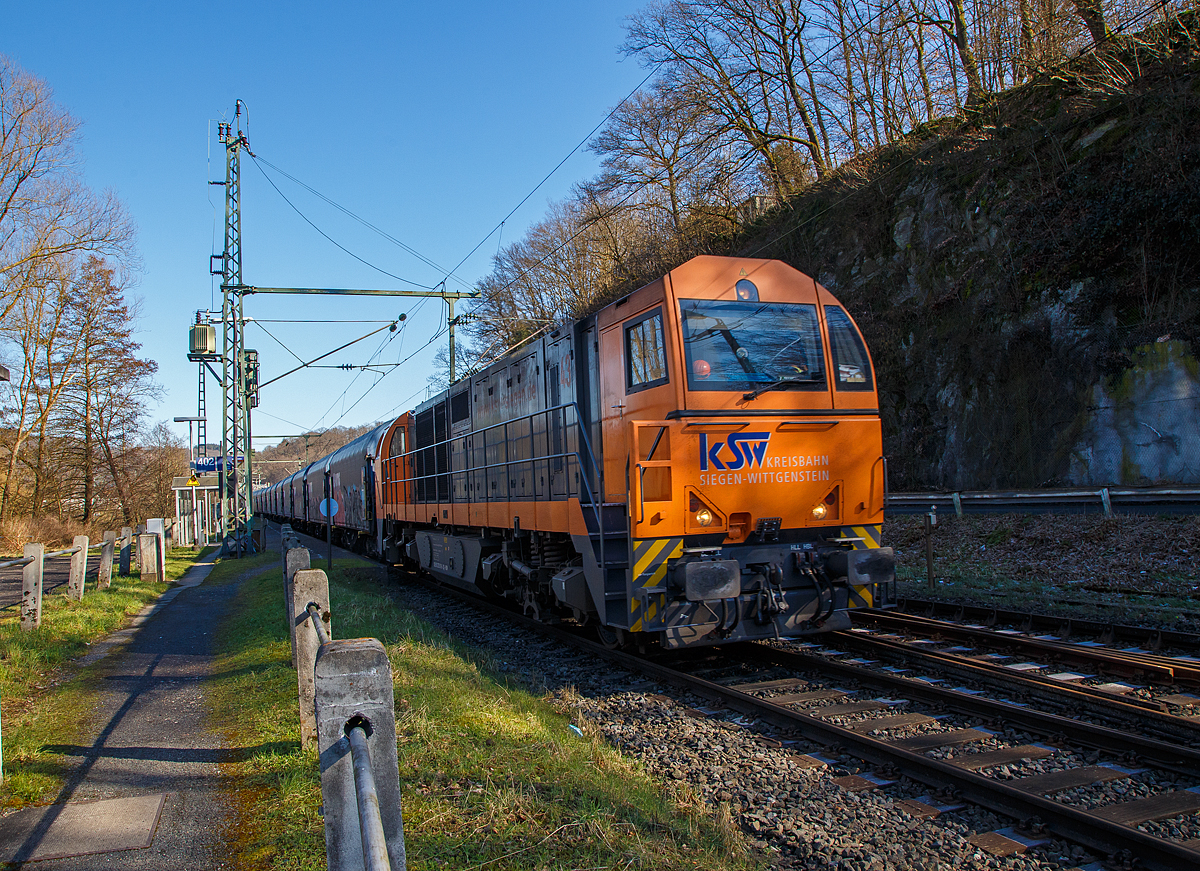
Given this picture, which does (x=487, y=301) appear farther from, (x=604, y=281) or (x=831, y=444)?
(x=831, y=444)

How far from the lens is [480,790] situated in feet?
13.8

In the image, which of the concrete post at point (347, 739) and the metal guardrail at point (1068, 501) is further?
the metal guardrail at point (1068, 501)

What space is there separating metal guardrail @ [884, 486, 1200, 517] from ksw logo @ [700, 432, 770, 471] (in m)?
9.33

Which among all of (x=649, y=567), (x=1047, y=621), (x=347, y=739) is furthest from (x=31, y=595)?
(x=1047, y=621)

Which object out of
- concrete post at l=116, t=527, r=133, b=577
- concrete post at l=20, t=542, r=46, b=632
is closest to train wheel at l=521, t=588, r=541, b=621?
concrete post at l=20, t=542, r=46, b=632

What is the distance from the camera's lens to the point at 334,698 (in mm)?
2578

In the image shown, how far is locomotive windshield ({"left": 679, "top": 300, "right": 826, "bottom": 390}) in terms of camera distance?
712cm

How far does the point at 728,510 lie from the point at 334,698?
16.4 ft

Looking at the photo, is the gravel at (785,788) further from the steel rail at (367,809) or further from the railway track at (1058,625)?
the railway track at (1058,625)

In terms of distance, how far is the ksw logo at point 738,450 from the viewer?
701 centimetres

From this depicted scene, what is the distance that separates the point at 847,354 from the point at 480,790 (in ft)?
18.2

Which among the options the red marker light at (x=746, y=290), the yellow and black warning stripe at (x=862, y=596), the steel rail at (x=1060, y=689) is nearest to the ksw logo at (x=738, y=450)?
the red marker light at (x=746, y=290)

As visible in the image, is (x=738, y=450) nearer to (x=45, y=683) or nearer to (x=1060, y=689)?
(x=1060, y=689)

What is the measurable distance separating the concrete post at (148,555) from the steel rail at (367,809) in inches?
677
